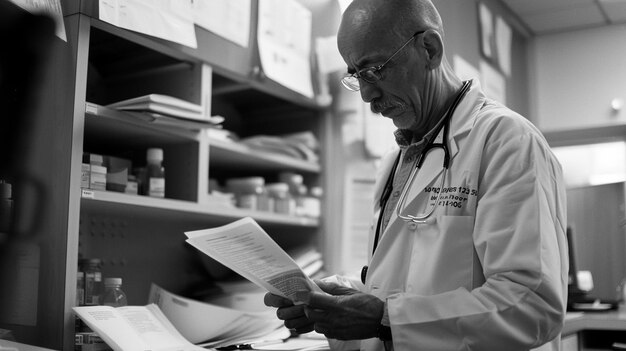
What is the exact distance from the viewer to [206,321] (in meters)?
1.76

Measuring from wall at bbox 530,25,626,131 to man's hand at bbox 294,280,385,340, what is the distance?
314 cm

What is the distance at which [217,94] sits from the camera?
2.37 m

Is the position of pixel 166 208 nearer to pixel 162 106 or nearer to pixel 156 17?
pixel 162 106

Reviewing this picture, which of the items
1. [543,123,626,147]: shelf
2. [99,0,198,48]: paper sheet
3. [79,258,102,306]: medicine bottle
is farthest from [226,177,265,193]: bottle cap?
[543,123,626,147]: shelf

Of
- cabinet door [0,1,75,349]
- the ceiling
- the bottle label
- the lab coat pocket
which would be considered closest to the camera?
the lab coat pocket

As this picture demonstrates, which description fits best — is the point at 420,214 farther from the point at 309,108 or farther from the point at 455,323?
the point at 309,108

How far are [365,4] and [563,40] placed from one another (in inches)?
120

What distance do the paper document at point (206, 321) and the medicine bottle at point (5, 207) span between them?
1.54 ft

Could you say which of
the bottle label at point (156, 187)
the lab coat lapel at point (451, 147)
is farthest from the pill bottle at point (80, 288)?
the lab coat lapel at point (451, 147)

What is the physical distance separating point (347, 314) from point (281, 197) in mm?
1098

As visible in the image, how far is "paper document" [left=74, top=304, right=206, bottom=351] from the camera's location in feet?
4.49

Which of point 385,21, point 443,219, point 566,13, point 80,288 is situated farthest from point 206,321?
point 566,13

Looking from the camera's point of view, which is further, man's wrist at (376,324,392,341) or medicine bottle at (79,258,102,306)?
medicine bottle at (79,258,102,306)

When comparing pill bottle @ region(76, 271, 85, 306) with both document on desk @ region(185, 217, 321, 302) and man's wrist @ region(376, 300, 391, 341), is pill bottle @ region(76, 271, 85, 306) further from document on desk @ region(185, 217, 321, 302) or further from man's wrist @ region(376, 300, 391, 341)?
man's wrist @ region(376, 300, 391, 341)
